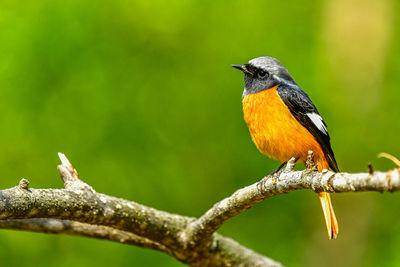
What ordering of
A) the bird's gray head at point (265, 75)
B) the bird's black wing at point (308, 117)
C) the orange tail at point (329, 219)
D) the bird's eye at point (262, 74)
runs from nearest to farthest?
the orange tail at point (329, 219)
the bird's black wing at point (308, 117)
the bird's gray head at point (265, 75)
the bird's eye at point (262, 74)

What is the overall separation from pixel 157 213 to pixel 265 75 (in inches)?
82.6

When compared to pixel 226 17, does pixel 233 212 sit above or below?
below

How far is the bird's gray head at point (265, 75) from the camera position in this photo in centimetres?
559

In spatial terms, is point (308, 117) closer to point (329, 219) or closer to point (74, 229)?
point (329, 219)

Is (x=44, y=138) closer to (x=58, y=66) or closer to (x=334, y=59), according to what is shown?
(x=58, y=66)

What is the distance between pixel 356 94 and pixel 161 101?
11.6 feet

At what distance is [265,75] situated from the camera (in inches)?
224

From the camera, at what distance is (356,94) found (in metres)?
10.0

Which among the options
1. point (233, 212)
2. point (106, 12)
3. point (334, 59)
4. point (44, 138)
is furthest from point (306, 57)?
point (233, 212)

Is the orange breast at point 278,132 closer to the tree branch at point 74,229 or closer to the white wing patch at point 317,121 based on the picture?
the white wing patch at point 317,121

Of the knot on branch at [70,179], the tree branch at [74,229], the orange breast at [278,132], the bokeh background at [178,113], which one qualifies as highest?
the bokeh background at [178,113]

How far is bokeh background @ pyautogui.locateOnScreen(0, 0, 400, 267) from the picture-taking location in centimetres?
803

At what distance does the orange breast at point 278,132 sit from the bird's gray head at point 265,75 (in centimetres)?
36

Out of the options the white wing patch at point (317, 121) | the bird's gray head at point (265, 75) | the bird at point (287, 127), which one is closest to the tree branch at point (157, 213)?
the bird at point (287, 127)
